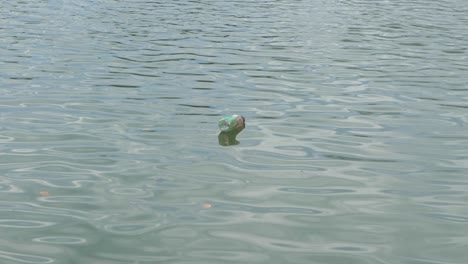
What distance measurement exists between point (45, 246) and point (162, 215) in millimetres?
1264

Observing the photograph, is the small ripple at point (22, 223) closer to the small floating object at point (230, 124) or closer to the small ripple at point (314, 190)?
the small ripple at point (314, 190)

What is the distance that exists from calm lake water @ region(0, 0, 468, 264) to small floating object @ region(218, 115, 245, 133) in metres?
0.14

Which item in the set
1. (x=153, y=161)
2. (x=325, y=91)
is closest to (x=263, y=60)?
(x=325, y=91)

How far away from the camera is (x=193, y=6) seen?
108ft

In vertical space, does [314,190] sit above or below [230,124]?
below

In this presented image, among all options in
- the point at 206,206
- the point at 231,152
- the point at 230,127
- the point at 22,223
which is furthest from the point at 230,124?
the point at 22,223

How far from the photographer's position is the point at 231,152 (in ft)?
34.1

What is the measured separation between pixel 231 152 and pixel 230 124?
0.99 metres

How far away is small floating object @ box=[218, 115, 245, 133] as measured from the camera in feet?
37.1

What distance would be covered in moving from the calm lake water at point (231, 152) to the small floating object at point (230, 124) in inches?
5.6

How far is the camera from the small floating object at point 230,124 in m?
11.3

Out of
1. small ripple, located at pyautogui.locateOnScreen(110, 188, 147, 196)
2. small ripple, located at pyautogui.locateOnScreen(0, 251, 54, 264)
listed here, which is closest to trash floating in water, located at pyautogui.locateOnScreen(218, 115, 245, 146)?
small ripple, located at pyautogui.locateOnScreen(110, 188, 147, 196)

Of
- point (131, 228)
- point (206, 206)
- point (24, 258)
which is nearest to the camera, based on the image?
point (24, 258)

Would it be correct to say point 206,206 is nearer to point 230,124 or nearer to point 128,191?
point 128,191
